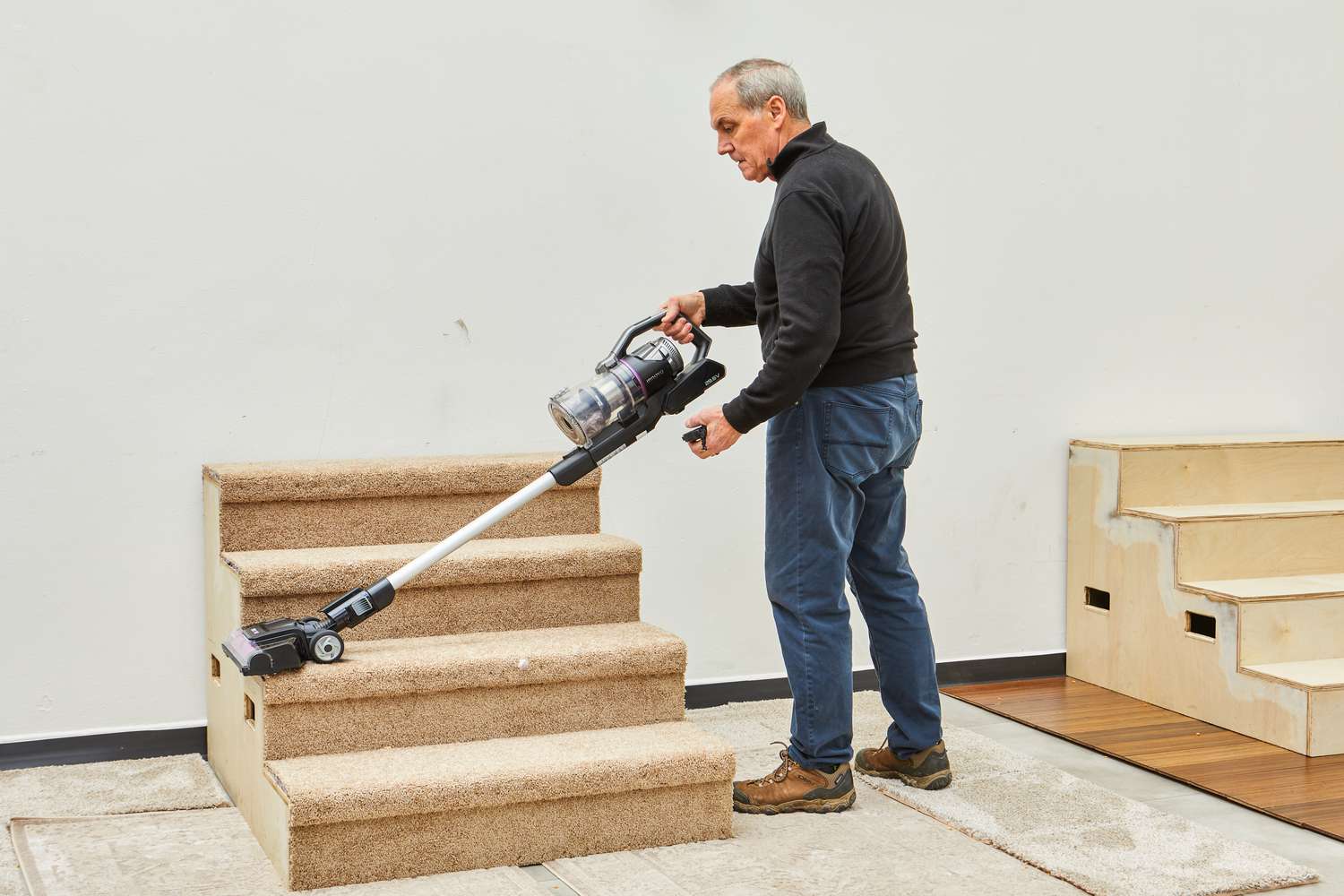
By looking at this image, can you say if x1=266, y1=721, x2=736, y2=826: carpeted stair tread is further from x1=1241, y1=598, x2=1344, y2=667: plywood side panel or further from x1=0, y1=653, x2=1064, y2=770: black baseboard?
x1=1241, y1=598, x2=1344, y2=667: plywood side panel

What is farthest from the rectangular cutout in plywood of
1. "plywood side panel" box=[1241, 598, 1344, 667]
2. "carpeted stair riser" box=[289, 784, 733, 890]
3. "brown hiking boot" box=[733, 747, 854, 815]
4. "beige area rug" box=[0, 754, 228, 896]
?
"beige area rug" box=[0, 754, 228, 896]

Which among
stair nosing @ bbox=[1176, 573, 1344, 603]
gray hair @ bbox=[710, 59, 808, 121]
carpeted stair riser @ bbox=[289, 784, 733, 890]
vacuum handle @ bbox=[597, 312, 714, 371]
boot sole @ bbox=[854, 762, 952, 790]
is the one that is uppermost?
gray hair @ bbox=[710, 59, 808, 121]

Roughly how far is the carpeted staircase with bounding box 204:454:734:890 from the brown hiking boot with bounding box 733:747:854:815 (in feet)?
0.48

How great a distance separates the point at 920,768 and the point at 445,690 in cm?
103

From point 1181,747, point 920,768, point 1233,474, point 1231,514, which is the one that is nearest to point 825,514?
point 920,768

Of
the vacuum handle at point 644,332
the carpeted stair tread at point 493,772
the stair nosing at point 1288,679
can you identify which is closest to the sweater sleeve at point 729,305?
the vacuum handle at point 644,332

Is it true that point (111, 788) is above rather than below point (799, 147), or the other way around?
below

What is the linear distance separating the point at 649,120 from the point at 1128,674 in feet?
6.40

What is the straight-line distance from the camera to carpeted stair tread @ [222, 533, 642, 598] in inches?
110

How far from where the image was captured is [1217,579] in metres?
3.68

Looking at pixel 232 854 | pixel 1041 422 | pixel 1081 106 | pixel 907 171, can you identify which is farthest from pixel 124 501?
pixel 1081 106

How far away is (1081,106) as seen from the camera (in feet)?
13.0

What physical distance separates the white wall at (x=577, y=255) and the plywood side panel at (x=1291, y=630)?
700 millimetres

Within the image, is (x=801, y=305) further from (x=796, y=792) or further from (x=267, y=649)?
(x=267, y=649)
